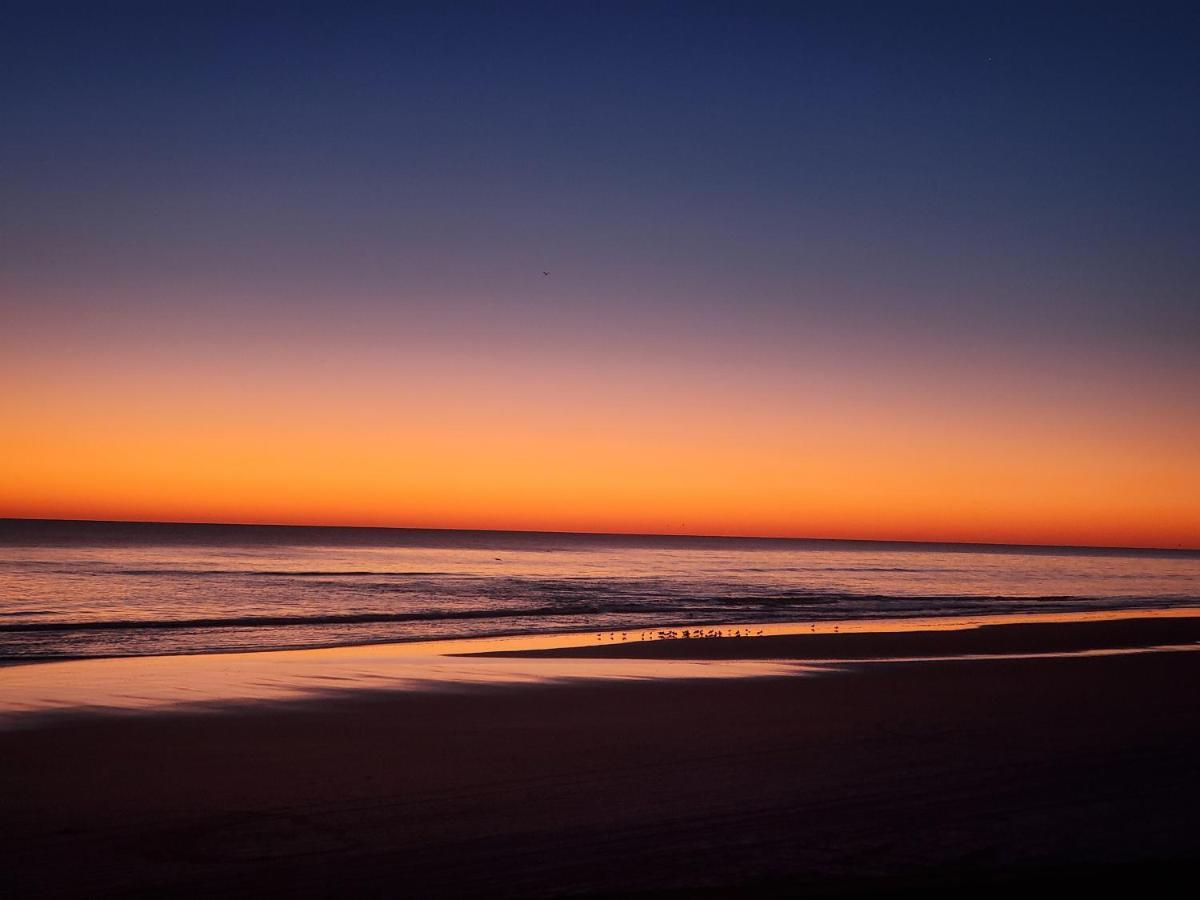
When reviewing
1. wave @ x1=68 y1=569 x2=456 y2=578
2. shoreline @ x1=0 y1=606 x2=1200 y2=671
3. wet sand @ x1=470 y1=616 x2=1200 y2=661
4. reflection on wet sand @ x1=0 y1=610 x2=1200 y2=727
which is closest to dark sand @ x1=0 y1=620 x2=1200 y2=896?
reflection on wet sand @ x1=0 y1=610 x2=1200 y2=727

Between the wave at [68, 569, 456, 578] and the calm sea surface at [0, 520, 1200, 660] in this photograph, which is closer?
the calm sea surface at [0, 520, 1200, 660]

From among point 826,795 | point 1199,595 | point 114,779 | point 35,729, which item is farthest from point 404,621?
point 1199,595

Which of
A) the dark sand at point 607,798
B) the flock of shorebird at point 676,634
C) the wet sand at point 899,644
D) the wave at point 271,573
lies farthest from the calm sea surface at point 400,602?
the dark sand at point 607,798

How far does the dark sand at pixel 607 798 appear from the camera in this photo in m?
6.22

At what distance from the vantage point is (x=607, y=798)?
8.05 metres

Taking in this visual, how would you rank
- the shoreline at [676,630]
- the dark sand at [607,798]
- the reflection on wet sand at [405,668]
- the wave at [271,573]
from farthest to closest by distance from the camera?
the wave at [271,573], the shoreline at [676,630], the reflection on wet sand at [405,668], the dark sand at [607,798]

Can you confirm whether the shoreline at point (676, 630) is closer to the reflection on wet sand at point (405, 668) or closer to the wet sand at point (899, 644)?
the reflection on wet sand at point (405, 668)

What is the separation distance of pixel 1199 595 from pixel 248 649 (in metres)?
46.3

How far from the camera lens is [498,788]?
8.38m

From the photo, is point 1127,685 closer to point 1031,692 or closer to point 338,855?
point 1031,692

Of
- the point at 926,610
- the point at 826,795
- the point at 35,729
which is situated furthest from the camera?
the point at 926,610

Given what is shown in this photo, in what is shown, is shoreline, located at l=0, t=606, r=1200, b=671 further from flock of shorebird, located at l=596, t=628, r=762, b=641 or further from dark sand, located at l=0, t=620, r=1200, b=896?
dark sand, located at l=0, t=620, r=1200, b=896

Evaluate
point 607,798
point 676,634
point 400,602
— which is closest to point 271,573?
point 400,602

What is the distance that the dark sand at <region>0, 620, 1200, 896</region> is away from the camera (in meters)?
6.22
